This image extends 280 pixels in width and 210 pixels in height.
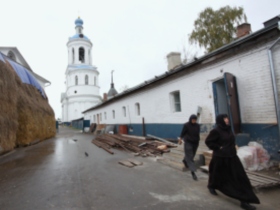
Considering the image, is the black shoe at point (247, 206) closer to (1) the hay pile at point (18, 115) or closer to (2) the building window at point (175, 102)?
(2) the building window at point (175, 102)

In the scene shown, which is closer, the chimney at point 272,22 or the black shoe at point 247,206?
the black shoe at point 247,206

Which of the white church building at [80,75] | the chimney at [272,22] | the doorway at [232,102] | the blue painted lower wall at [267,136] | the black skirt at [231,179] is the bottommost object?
the black skirt at [231,179]

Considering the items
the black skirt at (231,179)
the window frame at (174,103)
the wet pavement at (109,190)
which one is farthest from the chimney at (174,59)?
the black skirt at (231,179)

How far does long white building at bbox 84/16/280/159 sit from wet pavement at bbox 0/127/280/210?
2281 millimetres

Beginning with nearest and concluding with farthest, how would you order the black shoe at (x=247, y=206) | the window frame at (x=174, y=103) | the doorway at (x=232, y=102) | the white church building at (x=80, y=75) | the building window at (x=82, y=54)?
the black shoe at (x=247, y=206) < the doorway at (x=232, y=102) < the window frame at (x=174, y=103) < the white church building at (x=80, y=75) < the building window at (x=82, y=54)

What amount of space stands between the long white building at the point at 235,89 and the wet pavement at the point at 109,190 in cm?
228

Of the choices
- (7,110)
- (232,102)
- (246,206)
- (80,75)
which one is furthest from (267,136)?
(80,75)

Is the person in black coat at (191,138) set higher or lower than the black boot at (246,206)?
higher

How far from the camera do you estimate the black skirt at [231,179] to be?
3.29m

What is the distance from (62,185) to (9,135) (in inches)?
257

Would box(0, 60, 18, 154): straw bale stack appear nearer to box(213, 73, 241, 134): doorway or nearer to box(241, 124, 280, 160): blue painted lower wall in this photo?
box(213, 73, 241, 134): doorway

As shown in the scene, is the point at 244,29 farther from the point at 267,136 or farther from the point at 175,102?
the point at 267,136

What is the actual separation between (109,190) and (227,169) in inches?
103

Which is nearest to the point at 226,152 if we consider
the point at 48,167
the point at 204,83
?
the point at 204,83
